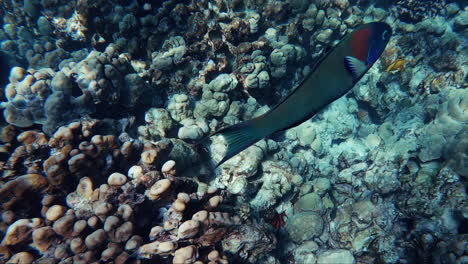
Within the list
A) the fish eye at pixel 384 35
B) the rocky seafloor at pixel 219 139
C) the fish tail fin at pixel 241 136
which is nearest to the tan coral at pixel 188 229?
the rocky seafloor at pixel 219 139

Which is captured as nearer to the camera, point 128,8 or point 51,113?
point 51,113

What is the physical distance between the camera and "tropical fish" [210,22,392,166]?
1.57 meters

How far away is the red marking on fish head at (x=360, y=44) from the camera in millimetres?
1717

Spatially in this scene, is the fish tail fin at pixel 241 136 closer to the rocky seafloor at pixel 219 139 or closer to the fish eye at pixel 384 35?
the rocky seafloor at pixel 219 139

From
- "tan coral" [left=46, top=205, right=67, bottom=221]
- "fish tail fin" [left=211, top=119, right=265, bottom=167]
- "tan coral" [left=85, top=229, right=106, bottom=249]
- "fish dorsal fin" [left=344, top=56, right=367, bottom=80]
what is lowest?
"tan coral" [left=85, top=229, right=106, bottom=249]

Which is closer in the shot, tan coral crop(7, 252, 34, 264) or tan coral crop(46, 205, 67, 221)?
tan coral crop(7, 252, 34, 264)

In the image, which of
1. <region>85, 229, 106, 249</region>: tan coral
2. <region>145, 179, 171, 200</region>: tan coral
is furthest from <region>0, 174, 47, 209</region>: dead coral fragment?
<region>145, 179, 171, 200</region>: tan coral

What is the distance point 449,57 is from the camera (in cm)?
629

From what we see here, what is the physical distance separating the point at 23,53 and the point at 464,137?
960cm

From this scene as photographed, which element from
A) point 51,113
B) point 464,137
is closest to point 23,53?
point 51,113

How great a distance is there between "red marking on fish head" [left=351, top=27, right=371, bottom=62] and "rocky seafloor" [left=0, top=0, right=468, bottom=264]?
0.25m

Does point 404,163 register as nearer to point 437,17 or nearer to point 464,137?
point 464,137

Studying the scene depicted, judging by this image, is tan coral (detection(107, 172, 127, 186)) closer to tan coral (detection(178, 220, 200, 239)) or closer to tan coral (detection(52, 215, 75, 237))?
tan coral (detection(52, 215, 75, 237))

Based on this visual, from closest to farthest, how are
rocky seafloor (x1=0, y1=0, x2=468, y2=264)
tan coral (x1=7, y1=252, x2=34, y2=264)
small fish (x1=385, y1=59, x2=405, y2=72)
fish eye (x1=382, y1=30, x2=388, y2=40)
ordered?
fish eye (x1=382, y1=30, x2=388, y2=40)
tan coral (x1=7, y1=252, x2=34, y2=264)
rocky seafloor (x1=0, y1=0, x2=468, y2=264)
small fish (x1=385, y1=59, x2=405, y2=72)
